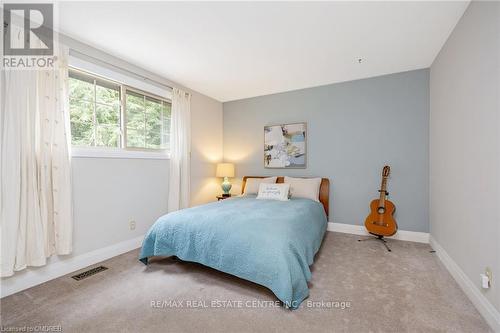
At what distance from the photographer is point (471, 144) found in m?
1.79

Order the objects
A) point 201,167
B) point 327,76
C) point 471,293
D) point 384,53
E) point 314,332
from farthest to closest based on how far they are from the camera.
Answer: point 201,167
point 327,76
point 384,53
point 471,293
point 314,332

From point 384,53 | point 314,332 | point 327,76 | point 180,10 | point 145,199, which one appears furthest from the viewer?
point 327,76

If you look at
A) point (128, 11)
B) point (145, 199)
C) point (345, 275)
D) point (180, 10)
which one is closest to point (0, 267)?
point (145, 199)

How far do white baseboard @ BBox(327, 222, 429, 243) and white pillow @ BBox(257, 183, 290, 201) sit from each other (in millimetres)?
1038

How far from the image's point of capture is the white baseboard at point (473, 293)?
4.71 ft

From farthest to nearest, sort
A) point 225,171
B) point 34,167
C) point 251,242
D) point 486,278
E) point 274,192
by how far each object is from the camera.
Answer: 1. point 225,171
2. point 274,192
3. point 34,167
4. point 251,242
5. point 486,278

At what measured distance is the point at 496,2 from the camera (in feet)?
4.83

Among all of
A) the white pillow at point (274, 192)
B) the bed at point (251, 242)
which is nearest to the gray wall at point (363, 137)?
the white pillow at point (274, 192)

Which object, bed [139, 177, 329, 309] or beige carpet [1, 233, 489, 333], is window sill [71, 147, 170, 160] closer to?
bed [139, 177, 329, 309]

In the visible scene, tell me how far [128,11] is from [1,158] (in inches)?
65.1

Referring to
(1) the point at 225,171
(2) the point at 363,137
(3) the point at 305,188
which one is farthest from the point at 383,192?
(1) the point at 225,171

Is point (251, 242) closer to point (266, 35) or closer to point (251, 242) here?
point (251, 242)

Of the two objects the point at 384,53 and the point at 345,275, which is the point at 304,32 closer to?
the point at 384,53

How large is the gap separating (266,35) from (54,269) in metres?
3.21
